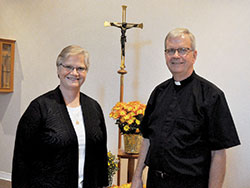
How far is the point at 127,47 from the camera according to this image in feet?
12.8

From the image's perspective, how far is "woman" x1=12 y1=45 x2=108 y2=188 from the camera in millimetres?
1895

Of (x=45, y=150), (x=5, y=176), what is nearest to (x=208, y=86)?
(x=45, y=150)

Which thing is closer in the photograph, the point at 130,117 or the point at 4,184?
the point at 130,117

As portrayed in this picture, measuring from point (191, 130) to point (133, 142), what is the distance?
115 cm

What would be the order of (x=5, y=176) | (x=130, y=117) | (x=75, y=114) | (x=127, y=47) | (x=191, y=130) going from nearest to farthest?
1. (x=191, y=130)
2. (x=75, y=114)
3. (x=130, y=117)
4. (x=127, y=47)
5. (x=5, y=176)

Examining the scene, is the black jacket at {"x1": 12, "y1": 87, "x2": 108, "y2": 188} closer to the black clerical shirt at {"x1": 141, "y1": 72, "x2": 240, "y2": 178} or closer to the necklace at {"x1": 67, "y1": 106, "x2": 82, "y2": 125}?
the necklace at {"x1": 67, "y1": 106, "x2": 82, "y2": 125}

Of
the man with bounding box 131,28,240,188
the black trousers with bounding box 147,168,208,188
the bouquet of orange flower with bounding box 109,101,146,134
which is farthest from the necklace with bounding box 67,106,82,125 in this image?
the bouquet of orange flower with bounding box 109,101,146,134

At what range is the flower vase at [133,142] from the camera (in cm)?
295

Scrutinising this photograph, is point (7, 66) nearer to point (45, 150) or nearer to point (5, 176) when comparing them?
point (5, 176)

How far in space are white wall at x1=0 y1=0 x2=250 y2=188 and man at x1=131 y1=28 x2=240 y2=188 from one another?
52.8 inches

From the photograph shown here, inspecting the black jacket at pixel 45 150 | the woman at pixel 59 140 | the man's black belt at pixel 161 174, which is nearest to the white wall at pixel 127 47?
the man's black belt at pixel 161 174

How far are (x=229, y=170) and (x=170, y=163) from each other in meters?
1.49

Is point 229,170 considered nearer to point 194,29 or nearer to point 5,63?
point 194,29

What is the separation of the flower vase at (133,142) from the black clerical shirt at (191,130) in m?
0.93
